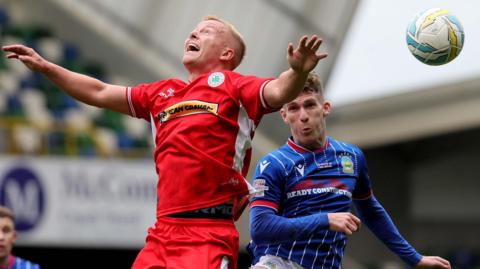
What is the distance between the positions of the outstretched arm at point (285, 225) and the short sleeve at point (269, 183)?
45mm

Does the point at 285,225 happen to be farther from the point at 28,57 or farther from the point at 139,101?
the point at 28,57

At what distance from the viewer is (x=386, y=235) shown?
6301 mm

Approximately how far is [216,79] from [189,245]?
0.85 m

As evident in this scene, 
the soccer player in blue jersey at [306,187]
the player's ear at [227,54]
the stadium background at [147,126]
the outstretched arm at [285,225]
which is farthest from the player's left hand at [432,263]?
the stadium background at [147,126]

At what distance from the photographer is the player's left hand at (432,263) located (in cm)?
600

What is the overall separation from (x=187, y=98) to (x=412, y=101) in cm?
1281

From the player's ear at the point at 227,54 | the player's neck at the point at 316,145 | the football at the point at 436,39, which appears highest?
the football at the point at 436,39

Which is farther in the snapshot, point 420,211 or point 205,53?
point 420,211

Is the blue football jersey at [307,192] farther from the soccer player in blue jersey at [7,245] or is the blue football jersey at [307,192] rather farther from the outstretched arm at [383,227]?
the soccer player in blue jersey at [7,245]

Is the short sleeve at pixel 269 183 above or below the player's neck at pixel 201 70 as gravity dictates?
below

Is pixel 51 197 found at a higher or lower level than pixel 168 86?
lower

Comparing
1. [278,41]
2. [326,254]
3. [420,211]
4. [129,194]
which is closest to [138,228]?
[129,194]

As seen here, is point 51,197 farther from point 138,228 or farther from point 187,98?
point 187,98

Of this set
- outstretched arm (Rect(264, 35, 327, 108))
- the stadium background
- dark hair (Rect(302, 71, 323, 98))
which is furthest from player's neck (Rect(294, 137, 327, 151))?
the stadium background
